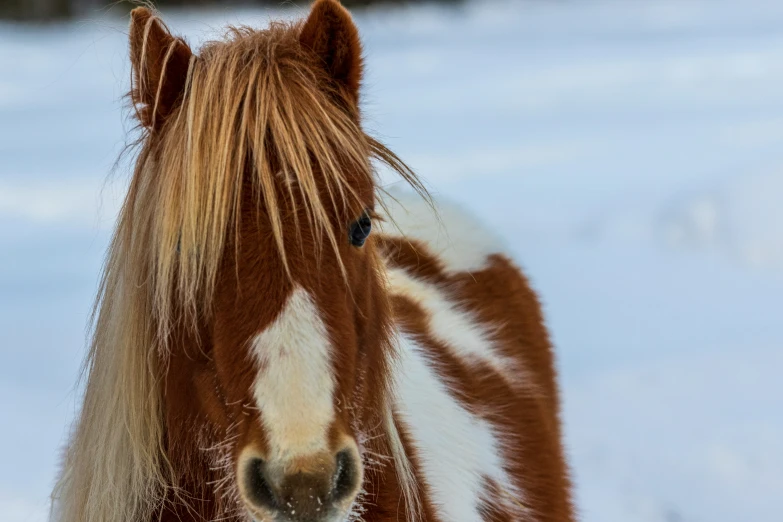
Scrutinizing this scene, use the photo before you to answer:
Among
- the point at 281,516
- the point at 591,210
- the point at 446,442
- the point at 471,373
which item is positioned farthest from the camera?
the point at 591,210

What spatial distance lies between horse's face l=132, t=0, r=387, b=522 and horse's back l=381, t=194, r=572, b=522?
36 centimetres

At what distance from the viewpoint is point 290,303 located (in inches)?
54.7

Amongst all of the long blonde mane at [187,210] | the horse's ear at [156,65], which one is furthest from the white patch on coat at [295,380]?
the horse's ear at [156,65]

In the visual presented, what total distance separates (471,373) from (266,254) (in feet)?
3.56

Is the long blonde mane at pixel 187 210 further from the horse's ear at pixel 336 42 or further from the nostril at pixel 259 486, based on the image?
the nostril at pixel 259 486

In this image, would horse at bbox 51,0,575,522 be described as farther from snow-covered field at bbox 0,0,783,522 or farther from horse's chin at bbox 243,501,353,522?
snow-covered field at bbox 0,0,783,522

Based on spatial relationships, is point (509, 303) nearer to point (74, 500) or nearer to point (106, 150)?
point (74, 500)

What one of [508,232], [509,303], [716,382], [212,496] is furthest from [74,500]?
[508,232]

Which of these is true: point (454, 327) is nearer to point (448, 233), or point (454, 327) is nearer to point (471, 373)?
point (471, 373)

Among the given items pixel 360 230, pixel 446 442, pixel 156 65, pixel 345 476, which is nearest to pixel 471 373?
pixel 446 442

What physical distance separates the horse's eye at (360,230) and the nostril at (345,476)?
1.24 ft

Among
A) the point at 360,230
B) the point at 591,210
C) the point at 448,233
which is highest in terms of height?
the point at 360,230

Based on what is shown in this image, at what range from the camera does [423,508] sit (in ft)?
5.99

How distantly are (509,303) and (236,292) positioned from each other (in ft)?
4.69
